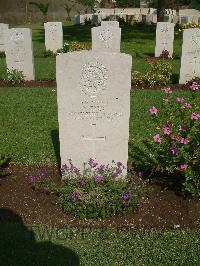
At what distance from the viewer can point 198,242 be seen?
13.0ft

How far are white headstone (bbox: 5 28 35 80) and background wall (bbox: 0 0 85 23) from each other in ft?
81.1

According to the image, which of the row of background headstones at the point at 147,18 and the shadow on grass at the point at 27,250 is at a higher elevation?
the row of background headstones at the point at 147,18

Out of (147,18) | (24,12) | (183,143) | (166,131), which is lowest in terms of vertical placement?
(183,143)

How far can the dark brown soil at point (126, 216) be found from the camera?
4.31 m

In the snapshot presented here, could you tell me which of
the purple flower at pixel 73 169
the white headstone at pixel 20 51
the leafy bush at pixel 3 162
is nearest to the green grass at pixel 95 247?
the purple flower at pixel 73 169

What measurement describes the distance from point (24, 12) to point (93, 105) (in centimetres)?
3570

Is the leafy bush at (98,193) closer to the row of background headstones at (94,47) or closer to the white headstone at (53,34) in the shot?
the row of background headstones at (94,47)

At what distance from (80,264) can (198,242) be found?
4.14 feet

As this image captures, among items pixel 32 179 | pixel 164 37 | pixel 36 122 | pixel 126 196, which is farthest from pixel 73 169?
pixel 164 37

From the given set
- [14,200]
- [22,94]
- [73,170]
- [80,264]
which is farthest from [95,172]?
[22,94]

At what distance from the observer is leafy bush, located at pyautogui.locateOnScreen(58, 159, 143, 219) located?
14.3ft

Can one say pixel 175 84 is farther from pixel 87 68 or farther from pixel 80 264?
pixel 80 264

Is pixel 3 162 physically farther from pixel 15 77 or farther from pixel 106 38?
pixel 106 38

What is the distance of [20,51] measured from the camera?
11430 millimetres
